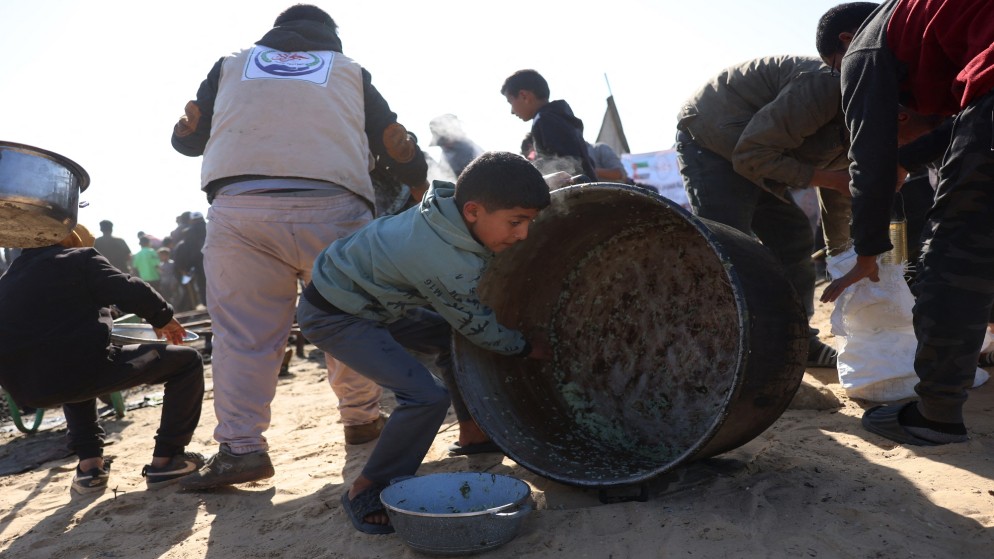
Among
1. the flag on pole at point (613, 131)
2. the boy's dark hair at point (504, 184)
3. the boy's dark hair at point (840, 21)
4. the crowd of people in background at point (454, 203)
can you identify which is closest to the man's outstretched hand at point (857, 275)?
the crowd of people in background at point (454, 203)

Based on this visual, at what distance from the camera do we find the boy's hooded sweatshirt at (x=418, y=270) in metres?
2.48

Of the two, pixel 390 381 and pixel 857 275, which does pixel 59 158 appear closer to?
pixel 390 381

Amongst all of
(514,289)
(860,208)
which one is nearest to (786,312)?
(860,208)

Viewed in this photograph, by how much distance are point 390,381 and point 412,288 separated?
325 mm

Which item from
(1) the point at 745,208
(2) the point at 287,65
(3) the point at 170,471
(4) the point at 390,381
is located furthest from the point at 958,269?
(3) the point at 170,471

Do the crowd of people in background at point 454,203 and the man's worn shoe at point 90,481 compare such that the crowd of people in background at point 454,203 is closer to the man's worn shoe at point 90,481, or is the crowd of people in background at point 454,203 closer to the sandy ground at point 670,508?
the man's worn shoe at point 90,481

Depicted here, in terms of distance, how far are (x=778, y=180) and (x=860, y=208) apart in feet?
2.44

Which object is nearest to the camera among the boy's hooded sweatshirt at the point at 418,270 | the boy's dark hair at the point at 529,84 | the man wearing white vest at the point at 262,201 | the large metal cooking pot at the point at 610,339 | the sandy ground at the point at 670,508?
the sandy ground at the point at 670,508

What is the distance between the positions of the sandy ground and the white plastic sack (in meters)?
0.13

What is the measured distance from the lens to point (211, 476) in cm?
307

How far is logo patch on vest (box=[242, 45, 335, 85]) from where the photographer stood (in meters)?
3.30

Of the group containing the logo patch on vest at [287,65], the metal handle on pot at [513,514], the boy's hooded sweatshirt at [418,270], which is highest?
the logo patch on vest at [287,65]

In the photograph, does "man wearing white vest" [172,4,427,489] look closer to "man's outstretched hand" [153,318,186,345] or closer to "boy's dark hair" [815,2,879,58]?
"man's outstretched hand" [153,318,186,345]

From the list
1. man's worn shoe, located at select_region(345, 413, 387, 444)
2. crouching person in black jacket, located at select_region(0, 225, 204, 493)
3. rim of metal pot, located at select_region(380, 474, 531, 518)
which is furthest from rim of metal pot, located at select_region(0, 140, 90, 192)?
rim of metal pot, located at select_region(380, 474, 531, 518)
